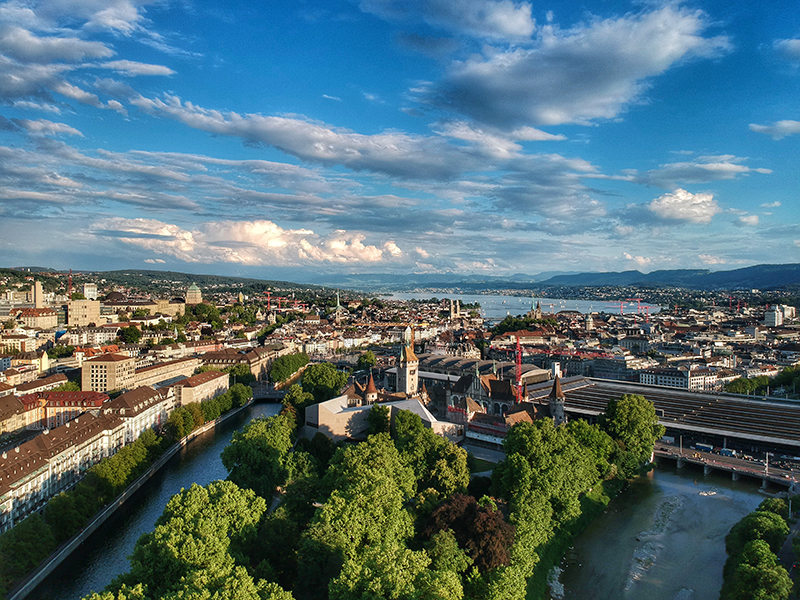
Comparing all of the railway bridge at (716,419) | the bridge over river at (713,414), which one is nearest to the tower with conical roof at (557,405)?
the railway bridge at (716,419)

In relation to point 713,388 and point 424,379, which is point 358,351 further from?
point 713,388

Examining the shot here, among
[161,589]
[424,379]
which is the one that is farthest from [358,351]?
[161,589]

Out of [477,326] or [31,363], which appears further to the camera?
[477,326]

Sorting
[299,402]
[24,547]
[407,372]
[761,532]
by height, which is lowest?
[24,547]

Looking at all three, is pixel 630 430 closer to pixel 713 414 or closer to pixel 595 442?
pixel 595 442

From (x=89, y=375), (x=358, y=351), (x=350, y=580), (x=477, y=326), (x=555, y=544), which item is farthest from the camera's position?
(x=477, y=326)

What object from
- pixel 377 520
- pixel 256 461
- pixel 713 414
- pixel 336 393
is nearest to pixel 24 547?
pixel 256 461

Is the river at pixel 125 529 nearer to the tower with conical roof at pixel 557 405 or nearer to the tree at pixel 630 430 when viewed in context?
the tower with conical roof at pixel 557 405
